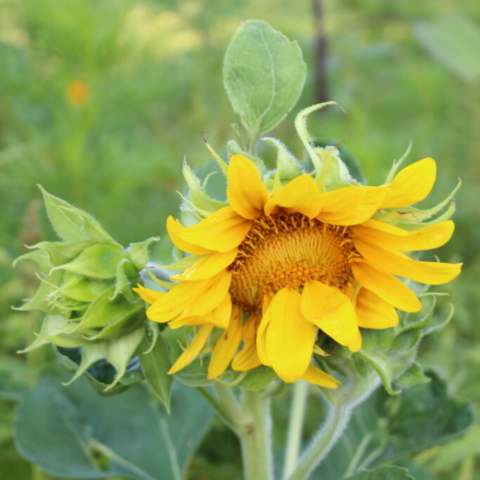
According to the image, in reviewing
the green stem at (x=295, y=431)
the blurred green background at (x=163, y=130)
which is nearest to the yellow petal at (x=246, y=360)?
the green stem at (x=295, y=431)

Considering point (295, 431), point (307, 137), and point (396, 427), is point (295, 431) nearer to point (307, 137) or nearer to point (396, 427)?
point (396, 427)

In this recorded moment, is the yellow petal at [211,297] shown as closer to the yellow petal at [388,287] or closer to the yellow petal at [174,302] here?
the yellow petal at [174,302]

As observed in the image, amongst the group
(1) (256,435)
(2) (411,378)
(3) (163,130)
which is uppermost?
(2) (411,378)

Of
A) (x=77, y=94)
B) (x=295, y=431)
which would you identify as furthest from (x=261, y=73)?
(x=77, y=94)

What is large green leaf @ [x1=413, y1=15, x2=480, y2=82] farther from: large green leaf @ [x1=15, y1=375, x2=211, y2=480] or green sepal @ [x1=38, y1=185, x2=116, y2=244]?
green sepal @ [x1=38, y1=185, x2=116, y2=244]

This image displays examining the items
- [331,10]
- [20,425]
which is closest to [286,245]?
[20,425]

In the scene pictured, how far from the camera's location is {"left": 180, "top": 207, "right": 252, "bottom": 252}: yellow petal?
1.94ft

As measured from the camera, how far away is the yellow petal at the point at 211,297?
24.3 inches

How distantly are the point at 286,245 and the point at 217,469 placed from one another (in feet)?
2.38

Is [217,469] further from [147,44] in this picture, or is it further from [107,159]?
[147,44]

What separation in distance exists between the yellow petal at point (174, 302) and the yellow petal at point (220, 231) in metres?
0.04

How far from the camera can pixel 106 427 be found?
108 centimetres

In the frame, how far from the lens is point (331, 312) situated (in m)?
0.62

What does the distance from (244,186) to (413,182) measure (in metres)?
0.15
